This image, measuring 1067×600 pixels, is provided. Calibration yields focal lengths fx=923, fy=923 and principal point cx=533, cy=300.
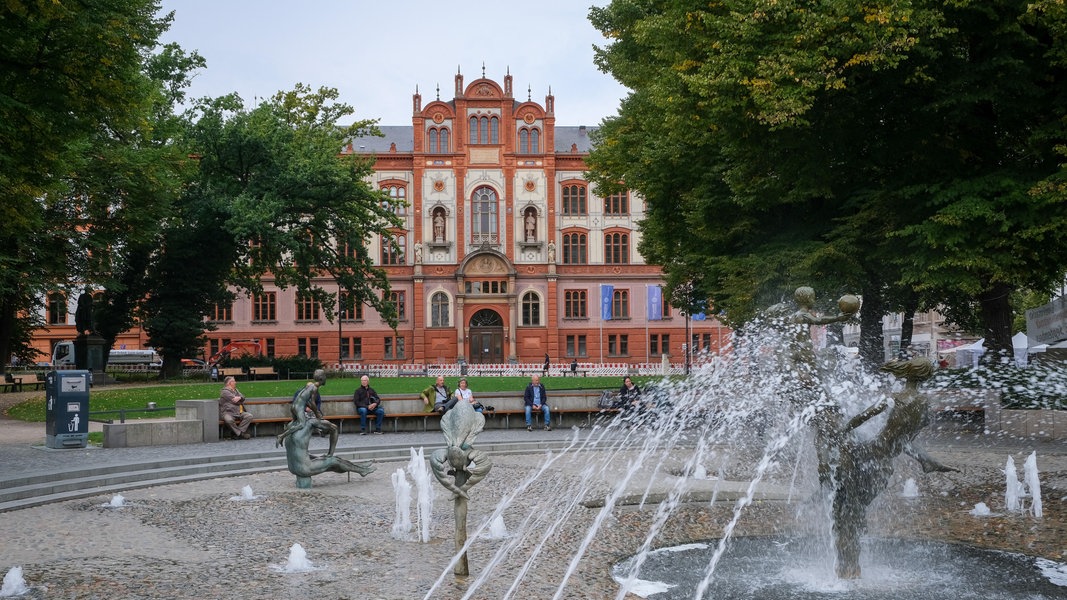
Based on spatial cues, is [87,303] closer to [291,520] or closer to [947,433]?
[291,520]

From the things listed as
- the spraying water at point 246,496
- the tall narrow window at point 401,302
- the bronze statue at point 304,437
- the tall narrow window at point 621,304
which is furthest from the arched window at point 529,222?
the spraying water at point 246,496

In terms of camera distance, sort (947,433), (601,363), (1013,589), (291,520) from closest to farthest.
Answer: (1013,589), (291,520), (947,433), (601,363)

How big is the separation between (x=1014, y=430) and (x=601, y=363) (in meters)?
42.4

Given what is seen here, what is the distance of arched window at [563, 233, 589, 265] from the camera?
6378cm

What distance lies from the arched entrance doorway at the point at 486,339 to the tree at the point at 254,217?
20.1m

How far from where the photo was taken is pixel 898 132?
19422 mm

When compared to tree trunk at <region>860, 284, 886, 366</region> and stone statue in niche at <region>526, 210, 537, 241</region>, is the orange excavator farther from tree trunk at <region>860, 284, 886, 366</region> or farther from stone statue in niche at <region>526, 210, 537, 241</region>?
tree trunk at <region>860, 284, 886, 366</region>

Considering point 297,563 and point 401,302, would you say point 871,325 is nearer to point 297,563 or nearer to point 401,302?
point 297,563

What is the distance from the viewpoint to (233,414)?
70.6ft

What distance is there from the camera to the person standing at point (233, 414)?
21.4 meters

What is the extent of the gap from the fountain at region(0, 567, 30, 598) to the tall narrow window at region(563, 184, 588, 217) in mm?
56409

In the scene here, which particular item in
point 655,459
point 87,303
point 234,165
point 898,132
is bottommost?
point 655,459

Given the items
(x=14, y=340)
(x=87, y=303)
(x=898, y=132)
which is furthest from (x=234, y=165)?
(x=898, y=132)

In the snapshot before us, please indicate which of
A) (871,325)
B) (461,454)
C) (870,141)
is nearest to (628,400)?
(871,325)
